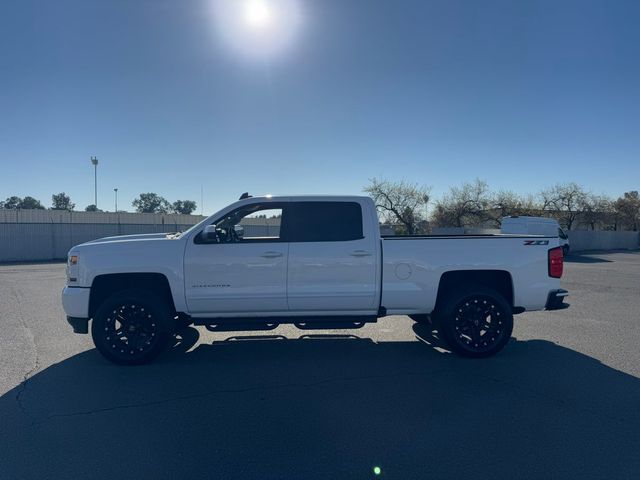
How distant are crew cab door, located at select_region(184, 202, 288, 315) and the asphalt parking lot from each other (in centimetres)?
78

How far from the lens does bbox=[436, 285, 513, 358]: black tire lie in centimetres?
583

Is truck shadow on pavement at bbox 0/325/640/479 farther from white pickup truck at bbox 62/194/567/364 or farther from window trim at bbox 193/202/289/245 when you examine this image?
window trim at bbox 193/202/289/245

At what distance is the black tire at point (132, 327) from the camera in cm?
555

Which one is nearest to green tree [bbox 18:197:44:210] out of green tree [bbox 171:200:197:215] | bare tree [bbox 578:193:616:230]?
green tree [bbox 171:200:197:215]

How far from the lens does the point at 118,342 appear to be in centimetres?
560

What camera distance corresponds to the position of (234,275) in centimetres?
568

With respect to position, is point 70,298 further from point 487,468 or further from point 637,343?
Answer: point 637,343

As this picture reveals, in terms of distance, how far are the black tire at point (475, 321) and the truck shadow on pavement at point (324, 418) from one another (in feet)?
0.73

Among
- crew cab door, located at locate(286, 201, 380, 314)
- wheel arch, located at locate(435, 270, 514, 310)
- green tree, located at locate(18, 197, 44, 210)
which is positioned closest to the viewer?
crew cab door, located at locate(286, 201, 380, 314)

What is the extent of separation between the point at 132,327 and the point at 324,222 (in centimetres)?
283

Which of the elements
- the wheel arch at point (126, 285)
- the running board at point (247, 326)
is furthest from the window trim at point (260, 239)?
the running board at point (247, 326)

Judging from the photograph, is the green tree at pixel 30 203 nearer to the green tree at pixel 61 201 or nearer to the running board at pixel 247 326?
the green tree at pixel 61 201

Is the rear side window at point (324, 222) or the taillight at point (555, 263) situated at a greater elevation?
the rear side window at point (324, 222)

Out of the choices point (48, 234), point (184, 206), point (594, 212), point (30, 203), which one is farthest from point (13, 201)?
point (594, 212)
